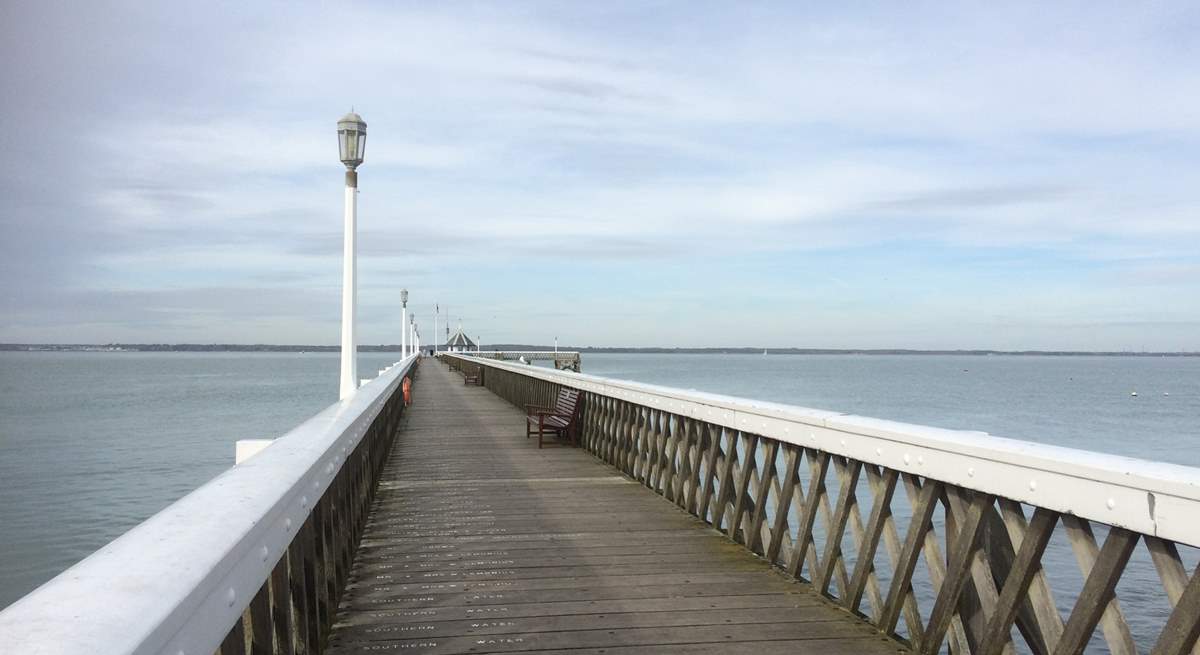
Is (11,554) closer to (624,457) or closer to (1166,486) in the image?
(624,457)

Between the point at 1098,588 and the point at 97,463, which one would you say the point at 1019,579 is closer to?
the point at 1098,588

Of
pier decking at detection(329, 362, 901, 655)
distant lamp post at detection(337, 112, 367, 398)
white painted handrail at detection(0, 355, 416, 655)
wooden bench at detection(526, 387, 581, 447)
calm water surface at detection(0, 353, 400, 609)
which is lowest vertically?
calm water surface at detection(0, 353, 400, 609)

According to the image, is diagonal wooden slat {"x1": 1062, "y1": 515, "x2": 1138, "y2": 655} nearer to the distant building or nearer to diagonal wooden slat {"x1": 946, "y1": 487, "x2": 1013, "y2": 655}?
diagonal wooden slat {"x1": 946, "y1": 487, "x2": 1013, "y2": 655}

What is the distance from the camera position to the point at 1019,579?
3.17 meters

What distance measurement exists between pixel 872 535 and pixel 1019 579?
3.63 feet

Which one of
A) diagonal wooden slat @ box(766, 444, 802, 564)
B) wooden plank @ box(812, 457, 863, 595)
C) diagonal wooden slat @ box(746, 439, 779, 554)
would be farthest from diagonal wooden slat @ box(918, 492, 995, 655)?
diagonal wooden slat @ box(746, 439, 779, 554)

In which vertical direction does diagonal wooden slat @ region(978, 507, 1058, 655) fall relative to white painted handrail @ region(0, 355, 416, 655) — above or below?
below

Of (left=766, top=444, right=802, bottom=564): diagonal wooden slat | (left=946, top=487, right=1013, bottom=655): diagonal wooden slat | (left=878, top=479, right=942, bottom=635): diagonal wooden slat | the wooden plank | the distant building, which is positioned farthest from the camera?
the distant building

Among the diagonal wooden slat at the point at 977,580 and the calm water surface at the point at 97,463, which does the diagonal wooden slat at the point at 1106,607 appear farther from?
the calm water surface at the point at 97,463

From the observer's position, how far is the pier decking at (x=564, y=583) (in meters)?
4.05

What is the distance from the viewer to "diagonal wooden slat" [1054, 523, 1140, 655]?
2715 millimetres

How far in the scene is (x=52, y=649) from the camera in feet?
4.04

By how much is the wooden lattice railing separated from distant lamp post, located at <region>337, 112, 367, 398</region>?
4.27 meters

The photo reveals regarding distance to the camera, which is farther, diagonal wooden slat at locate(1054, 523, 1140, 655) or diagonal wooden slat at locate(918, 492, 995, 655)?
diagonal wooden slat at locate(918, 492, 995, 655)
